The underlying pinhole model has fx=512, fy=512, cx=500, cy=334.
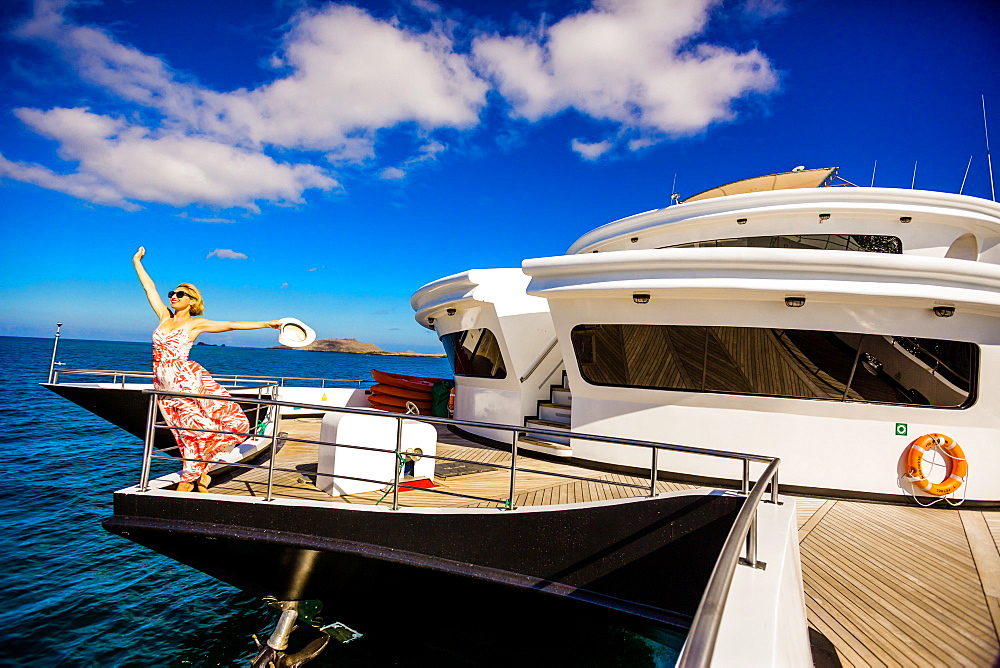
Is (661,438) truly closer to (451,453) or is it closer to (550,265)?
(550,265)

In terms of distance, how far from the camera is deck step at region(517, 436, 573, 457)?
812cm

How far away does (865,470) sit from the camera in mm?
6582

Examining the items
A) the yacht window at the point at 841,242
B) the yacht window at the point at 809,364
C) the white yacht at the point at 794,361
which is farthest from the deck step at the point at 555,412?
the yacht window at the point at 841,242

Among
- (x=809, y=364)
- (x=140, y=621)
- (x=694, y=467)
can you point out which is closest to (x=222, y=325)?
(x=140, y=621)

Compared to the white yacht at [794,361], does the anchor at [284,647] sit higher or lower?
lower

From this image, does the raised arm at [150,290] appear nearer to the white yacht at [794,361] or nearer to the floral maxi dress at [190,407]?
the floral maxi dress at [190,407]

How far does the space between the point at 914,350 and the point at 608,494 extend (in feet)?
14.2

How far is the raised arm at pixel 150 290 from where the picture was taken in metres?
4.78

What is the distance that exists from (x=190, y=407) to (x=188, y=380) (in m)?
0.29

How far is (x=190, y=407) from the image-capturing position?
480 centimetres

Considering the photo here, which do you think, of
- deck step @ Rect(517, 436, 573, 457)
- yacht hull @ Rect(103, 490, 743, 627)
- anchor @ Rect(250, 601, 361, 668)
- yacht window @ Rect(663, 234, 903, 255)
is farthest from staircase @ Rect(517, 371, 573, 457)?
yacht window @ Rect(663, 234, 903, 255)

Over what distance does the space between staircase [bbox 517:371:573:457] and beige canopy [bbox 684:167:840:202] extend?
16.8 ft

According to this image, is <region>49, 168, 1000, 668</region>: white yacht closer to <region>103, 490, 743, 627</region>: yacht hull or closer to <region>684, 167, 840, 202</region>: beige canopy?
<region>103, 490, 743, 627</region>: yacht hull

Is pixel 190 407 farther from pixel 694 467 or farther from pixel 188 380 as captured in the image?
pixel 694 467
